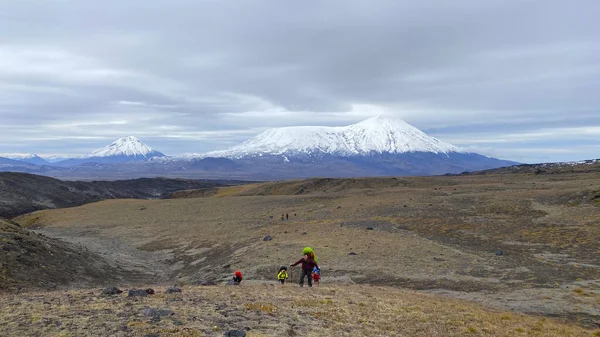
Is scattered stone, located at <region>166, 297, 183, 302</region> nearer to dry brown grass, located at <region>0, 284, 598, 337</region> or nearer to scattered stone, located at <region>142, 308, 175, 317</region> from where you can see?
dry brown grass, located at <region>0, 284, 598, 337</region>

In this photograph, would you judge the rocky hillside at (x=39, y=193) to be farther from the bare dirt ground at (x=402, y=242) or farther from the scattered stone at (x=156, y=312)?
the scattered stone at (x=156, y=312)

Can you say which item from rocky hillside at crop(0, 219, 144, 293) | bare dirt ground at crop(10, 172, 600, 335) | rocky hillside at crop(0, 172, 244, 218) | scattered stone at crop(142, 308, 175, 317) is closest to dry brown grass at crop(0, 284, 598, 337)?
scattered stone at crop(142, 308, 175, 317)

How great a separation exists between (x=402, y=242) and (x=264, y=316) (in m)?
21.1

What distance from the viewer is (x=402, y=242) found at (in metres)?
32.5

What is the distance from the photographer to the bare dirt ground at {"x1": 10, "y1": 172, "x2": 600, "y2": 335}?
22.7m

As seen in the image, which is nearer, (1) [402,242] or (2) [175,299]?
(2) [175,299]

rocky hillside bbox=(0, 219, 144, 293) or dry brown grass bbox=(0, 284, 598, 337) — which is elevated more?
dry brown grass bbox=(0, 284, 598, 337)

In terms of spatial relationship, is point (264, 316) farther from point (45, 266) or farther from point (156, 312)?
point (45, 266)

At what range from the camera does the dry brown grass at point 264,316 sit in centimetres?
1157

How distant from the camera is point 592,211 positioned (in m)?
38.7

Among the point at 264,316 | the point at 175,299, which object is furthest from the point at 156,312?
the point at 264,316

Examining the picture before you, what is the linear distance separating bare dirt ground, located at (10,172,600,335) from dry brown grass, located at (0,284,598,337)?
4082 millimetres

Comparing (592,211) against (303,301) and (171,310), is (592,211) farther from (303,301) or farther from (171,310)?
(171,310)

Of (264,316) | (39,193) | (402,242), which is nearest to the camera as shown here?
(264,316)
